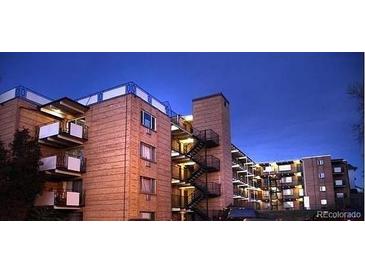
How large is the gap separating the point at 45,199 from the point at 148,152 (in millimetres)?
2611

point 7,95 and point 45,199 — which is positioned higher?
point 7,95

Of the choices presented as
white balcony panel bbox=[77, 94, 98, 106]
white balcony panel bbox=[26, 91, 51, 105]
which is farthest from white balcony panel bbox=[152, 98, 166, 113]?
white balcony panel bbox=[26, 91, 51, 105]

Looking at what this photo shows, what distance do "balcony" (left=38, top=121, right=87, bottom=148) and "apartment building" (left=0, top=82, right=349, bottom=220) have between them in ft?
0.08

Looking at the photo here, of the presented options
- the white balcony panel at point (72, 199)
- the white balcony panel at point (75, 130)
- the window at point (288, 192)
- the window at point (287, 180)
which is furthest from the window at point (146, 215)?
the window at point (288, 192)

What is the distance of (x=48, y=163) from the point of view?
851 centimetres

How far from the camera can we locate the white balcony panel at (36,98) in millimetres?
8295

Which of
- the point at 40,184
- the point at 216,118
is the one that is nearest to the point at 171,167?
the point at 216,118

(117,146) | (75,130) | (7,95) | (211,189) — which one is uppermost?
(7,95)

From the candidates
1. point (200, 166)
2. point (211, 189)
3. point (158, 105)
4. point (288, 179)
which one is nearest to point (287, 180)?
point (288, 179)

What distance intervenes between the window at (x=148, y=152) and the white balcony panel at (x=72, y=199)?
1745mm

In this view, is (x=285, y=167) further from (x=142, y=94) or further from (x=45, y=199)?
(x=45, y=199)
